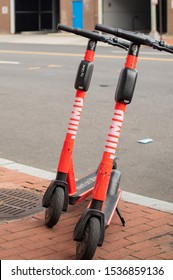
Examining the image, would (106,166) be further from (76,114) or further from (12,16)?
(12,16)

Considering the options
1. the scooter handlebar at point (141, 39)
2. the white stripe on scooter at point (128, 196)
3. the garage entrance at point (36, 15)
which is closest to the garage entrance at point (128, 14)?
the garage entrance at point (36, 15)

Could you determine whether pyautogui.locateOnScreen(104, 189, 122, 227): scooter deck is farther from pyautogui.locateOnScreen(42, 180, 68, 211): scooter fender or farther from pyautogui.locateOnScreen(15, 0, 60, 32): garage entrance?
pyautogui.locateOnScreen(15, 0, 60, 32): garage entrance

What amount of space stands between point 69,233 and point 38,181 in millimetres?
1618

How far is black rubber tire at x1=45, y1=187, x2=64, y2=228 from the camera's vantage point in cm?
516

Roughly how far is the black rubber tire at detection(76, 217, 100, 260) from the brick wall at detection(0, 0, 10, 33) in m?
38.5


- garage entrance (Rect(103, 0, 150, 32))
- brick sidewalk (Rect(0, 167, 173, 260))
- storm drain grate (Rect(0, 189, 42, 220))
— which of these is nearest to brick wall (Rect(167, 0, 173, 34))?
garage entrance (Rect(103, 0, 150, 32))

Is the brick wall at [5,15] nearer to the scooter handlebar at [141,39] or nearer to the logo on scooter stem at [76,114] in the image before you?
the logo on scooter stem at [76,114]

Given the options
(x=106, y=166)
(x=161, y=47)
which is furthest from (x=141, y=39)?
(x=106, y=166)

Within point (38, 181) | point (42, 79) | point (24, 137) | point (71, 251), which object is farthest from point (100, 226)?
point (42, 79)

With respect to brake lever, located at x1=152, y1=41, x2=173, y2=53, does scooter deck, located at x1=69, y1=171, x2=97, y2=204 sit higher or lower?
lower

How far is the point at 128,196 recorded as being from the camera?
6.21m

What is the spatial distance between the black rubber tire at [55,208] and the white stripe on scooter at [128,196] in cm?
104
